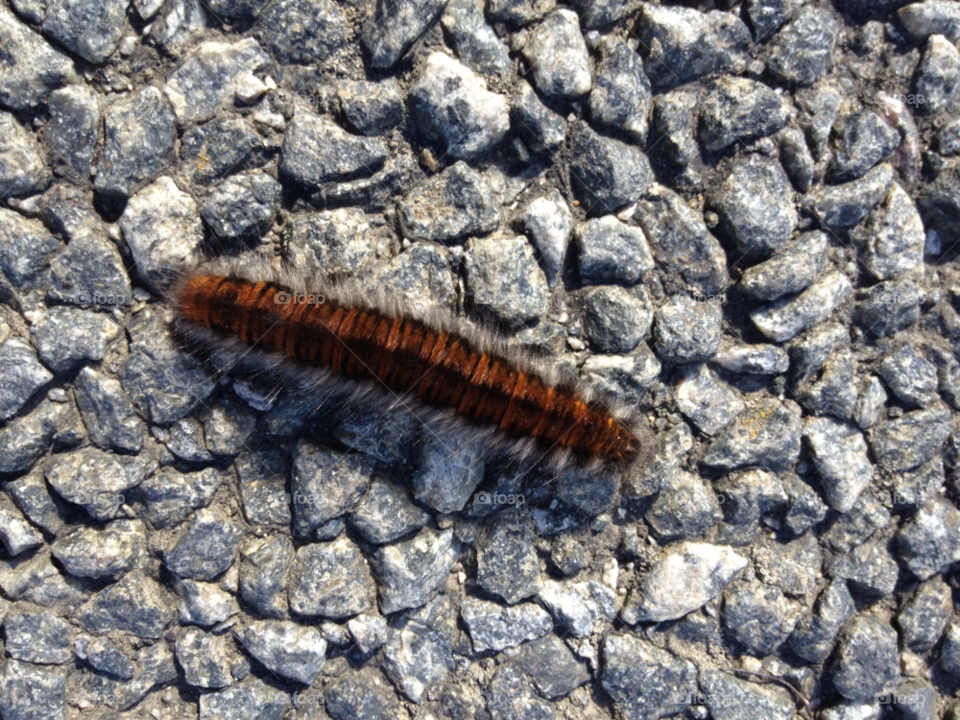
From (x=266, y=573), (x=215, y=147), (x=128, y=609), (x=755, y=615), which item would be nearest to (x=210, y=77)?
(x=215, y=147)

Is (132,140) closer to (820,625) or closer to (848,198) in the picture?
(848,198)

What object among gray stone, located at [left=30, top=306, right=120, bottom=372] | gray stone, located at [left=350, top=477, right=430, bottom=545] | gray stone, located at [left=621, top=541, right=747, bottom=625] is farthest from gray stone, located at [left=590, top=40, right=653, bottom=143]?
gray stone, located at [left=30, top=306, right=120, bottom=372]

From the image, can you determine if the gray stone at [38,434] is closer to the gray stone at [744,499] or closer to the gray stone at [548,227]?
the gray stone at [548,227]

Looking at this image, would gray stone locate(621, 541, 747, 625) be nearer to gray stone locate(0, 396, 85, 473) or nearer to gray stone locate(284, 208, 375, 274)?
gray stone locate(284, 208, 375, 274)

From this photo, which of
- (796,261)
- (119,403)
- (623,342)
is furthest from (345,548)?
(796,261)

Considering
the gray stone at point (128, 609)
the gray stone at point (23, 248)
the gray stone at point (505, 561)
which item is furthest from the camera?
the gray stone at point (505, 561)

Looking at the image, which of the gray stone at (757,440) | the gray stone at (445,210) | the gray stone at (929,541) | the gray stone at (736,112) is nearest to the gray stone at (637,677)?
the gray stone at (757,440)

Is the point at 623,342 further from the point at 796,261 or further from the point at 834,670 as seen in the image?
the point at 834,670
